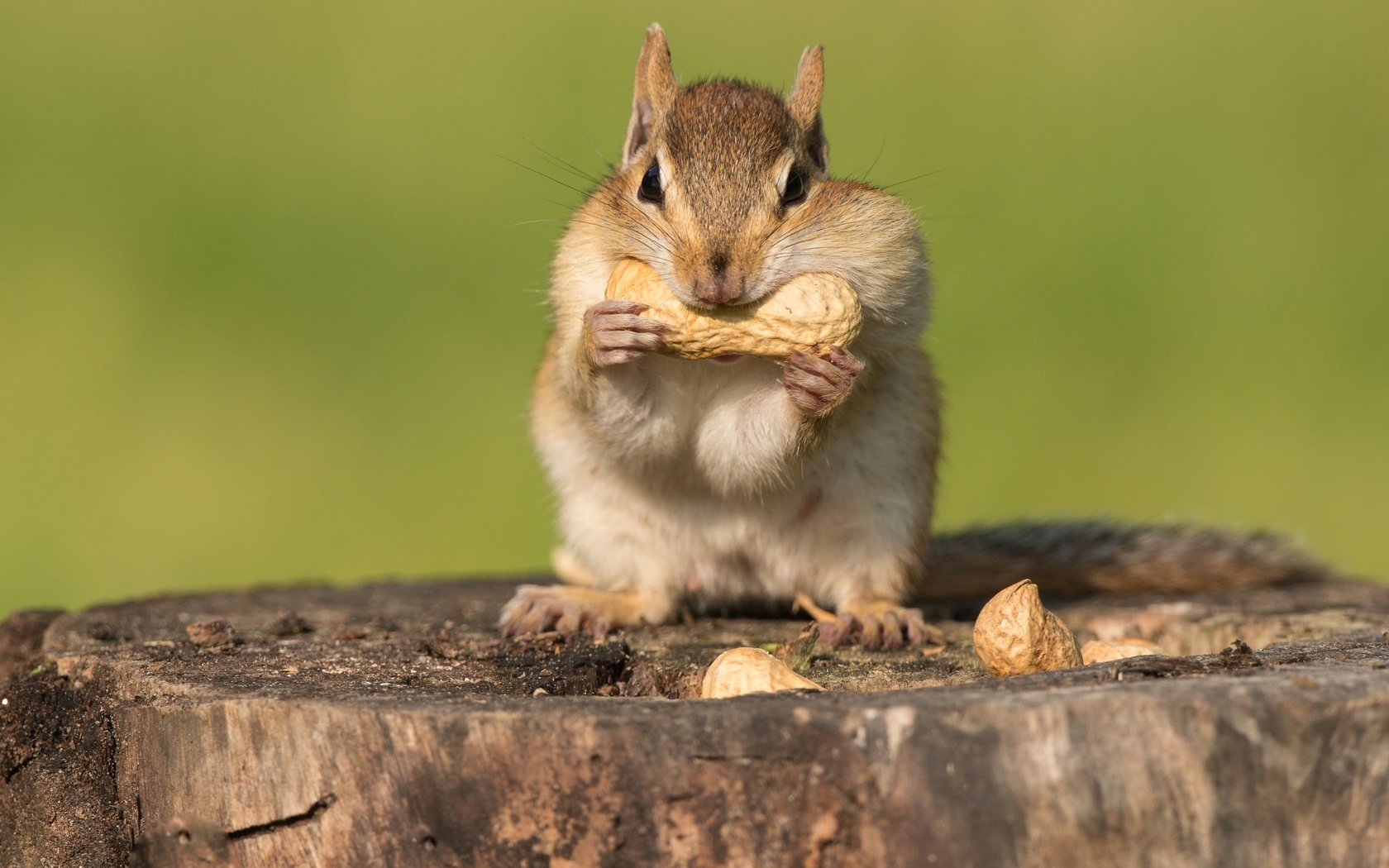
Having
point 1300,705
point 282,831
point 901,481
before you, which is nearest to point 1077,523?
point 901,481

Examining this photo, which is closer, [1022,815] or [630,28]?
[1022,815]

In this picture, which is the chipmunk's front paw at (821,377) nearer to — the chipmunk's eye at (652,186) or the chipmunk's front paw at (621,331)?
the chipmunk's front paw at (621,331)

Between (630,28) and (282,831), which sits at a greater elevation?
(630,28)

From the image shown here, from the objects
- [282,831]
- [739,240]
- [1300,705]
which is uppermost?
[739,240]

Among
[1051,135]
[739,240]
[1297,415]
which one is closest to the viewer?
[739,240]

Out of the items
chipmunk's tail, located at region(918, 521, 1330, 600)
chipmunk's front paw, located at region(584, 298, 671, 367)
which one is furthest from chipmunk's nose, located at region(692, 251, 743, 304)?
chipmunk's tail, located at region(918, 521, 1330, 600)

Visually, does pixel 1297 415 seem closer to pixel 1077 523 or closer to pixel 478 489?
pixel 1077 523

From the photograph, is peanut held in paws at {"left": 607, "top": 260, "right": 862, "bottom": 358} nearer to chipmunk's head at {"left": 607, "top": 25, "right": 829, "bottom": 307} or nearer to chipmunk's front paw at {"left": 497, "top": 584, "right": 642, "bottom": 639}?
chipmunk's head at {"left": 607, "top": 25, "right": 829, "bottom": 307}

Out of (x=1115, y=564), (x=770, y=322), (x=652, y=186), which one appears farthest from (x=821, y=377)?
(x=1115, y=564)
